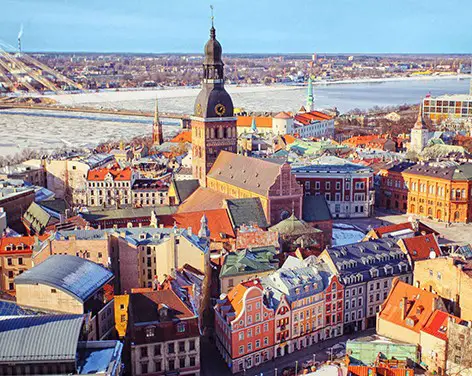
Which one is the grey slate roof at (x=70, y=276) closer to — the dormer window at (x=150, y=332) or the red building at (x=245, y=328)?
the dormer window at (x=150, y=332)

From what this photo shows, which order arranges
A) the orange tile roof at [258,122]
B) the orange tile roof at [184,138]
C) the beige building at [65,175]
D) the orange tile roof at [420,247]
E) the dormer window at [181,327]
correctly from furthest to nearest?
the orange tile roof at [258,122]
the orange tile roof at [184,138]
the beige building at [65,175]
the orange tile roof at [420,247]
the dormer window at [181,327]

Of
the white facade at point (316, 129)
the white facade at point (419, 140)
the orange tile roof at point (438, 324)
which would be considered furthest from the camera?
the white facade at point (316, 129)

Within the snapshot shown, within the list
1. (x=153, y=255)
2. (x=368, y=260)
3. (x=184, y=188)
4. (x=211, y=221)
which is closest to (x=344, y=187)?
(x=184, y=188)

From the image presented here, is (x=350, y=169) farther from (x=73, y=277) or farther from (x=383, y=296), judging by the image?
A: (x=73, y=277)

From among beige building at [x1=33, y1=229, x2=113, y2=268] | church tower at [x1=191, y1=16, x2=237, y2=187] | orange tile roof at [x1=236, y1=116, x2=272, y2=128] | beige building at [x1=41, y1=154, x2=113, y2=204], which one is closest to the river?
orange tile roof at [x1=236, y1=116, x2=272, y2=128]

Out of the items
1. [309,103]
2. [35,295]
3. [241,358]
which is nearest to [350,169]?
[241,358]

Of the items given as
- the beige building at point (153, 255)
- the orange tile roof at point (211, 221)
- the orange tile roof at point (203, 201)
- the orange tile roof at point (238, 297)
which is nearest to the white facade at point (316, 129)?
the orange tile roof at point (203, 201)

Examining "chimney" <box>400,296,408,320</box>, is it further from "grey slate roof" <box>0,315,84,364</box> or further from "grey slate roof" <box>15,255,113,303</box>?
"grey slate roof" <box>0,315,84,364</box>

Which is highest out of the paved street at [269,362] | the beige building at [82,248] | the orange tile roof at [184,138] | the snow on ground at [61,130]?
the beige building at [82,248]
